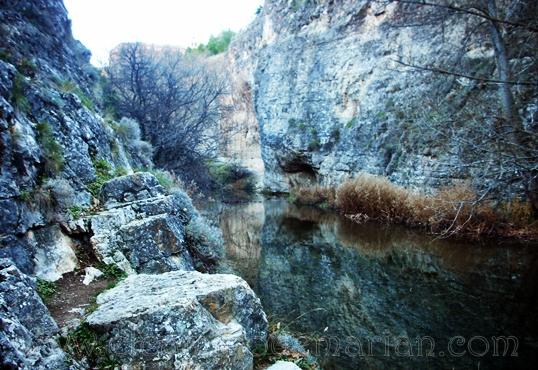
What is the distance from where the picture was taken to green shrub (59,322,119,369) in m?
2.58

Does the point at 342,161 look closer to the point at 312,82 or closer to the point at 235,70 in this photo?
the point at 312,82

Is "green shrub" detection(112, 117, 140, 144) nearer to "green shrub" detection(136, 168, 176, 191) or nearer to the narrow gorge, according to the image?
the narrow gorge

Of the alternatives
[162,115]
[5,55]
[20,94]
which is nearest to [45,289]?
[20,94]

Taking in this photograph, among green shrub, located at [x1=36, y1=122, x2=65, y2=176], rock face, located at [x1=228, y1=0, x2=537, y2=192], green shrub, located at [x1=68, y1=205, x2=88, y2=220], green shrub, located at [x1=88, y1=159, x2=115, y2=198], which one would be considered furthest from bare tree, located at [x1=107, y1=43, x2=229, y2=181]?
green shrub, located at [x1=68, y1=205, x2=88, y2=220]

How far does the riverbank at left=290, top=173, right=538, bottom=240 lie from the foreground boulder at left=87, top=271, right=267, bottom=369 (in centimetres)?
416

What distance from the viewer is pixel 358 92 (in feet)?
55.9

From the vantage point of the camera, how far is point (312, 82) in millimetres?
20125

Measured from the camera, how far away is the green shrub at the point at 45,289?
322cm

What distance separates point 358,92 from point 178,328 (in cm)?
1585

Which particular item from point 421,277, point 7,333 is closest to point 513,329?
point 421,277

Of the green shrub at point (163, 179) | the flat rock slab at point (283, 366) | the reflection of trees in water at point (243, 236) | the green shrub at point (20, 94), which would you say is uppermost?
the green shrub at point (20, 94)

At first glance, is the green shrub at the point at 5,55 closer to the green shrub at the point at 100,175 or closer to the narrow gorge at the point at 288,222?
the narrow gorge at the point at 288,222

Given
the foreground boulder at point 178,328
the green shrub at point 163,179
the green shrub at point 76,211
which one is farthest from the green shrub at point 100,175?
the foreground boulder at point 178,328

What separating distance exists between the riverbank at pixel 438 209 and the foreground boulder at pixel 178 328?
4.16 meters
